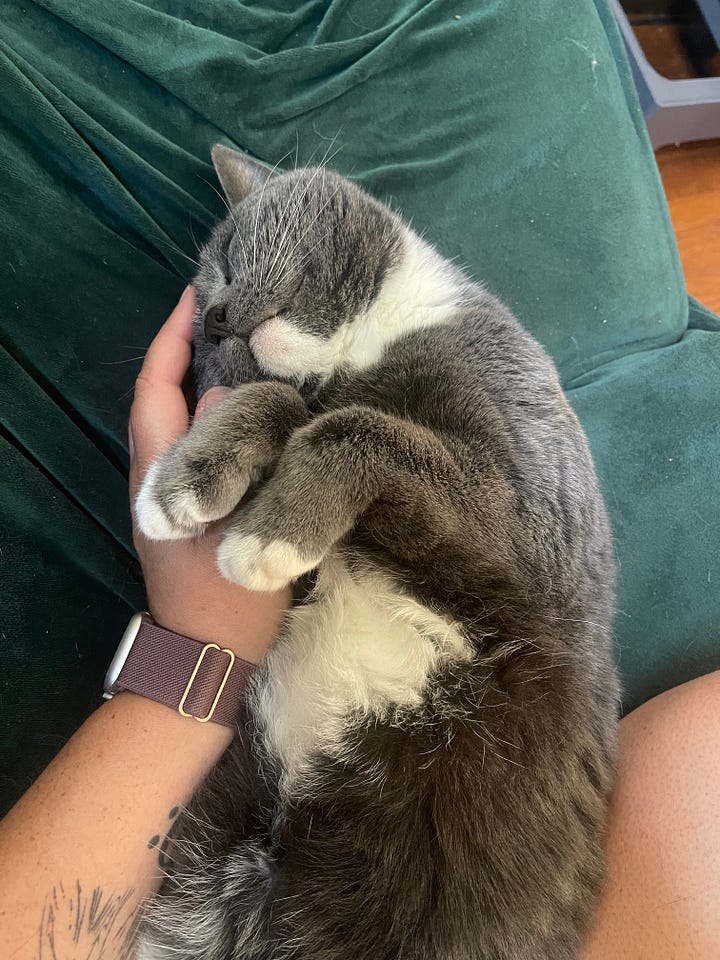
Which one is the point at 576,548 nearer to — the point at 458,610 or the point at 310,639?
the point at 458,610

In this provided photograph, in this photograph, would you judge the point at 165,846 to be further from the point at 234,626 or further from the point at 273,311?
the point at 273,311

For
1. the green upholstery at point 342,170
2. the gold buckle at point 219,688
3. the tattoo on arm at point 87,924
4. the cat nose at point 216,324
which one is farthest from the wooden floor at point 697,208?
the tattoo on arm at point 87,924

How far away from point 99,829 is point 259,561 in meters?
0.58

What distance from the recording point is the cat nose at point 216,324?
1.54m

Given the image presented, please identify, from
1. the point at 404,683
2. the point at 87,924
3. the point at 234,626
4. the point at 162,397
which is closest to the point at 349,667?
the point at 404,683

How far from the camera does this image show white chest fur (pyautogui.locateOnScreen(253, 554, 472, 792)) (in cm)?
114

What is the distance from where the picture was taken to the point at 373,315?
150cm

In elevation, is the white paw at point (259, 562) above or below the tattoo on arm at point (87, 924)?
above

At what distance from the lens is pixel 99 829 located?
112cm

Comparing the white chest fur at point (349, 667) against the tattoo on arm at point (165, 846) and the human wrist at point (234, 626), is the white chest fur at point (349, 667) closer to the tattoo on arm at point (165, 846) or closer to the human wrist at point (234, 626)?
the human wrist at point (234, 626)

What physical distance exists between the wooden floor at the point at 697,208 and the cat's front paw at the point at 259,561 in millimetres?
2915

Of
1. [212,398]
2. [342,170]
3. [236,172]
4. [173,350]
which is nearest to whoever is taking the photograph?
[212,398]

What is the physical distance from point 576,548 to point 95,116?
1.67 meters

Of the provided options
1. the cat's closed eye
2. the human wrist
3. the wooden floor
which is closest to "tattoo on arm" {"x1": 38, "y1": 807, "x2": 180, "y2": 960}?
the human wrist
